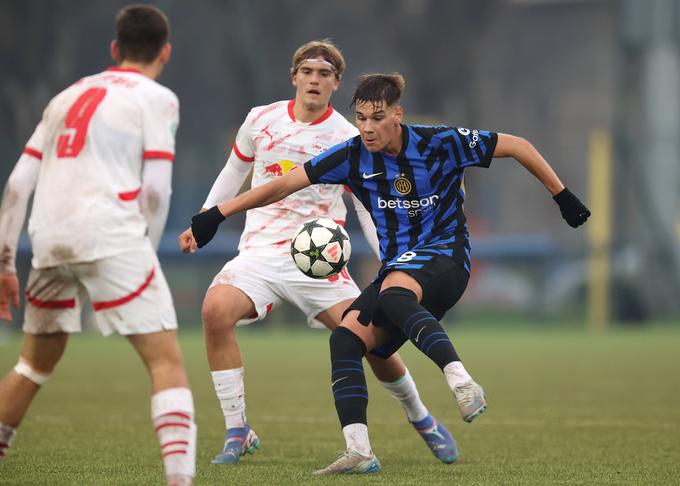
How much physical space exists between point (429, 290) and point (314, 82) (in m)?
1.53

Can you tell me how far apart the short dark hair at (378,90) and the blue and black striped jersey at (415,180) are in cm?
21

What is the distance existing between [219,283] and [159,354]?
2.07 m

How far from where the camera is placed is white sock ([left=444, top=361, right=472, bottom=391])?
5.67 meters

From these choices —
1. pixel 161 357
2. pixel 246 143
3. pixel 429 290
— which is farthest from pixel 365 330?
pixel 161 357

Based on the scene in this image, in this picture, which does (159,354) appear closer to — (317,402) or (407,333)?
(407,333)

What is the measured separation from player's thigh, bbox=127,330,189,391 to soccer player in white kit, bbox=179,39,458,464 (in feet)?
6.09

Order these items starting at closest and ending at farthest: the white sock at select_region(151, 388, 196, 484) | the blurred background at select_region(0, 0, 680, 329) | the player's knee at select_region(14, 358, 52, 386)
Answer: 1. the white sock at select_region(151, 388, 196, 484)
2. the player's knee at select_region(14, 358, 52, 386)
3. the blurred background at select_region(0, 0, 680, 329)

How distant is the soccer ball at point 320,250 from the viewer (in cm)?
657

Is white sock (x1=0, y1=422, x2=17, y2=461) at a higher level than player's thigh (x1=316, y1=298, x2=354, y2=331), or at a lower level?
lower

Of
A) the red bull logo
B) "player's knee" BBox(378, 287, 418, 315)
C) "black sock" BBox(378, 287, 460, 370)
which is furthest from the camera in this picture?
the red bull logo

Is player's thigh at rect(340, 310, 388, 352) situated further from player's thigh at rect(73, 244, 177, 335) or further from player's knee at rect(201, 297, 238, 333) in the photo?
player's thigh at rect(73, 244, 177, 335)

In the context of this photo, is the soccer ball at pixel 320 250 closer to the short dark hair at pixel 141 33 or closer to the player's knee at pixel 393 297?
the player's knee at pixel 393 297

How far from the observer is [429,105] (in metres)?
29.7

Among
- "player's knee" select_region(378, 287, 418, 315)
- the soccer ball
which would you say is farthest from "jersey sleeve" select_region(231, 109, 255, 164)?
"player's knee" select_region(378, 287, 418, 315)
